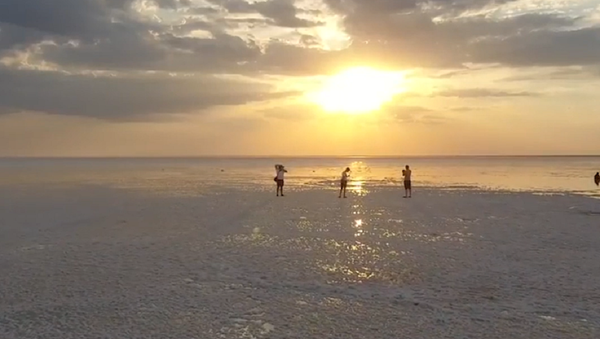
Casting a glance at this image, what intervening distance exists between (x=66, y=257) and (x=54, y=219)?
9.03m

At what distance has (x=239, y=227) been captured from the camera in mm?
20516

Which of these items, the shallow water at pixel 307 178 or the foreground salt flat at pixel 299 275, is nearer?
the foreground salt flat at pixel 299 275

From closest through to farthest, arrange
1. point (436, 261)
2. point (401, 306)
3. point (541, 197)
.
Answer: point (401, 306)
point (436, 261)
point (541, 197)

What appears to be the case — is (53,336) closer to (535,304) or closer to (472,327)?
(472,327)

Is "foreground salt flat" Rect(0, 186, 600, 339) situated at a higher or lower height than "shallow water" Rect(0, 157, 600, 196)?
lower

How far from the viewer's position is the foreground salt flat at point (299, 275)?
905cm

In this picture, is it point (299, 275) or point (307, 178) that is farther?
point (307, 178)

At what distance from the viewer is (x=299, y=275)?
12.6 metres

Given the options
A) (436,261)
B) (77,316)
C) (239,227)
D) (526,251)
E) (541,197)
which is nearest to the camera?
(77,316)

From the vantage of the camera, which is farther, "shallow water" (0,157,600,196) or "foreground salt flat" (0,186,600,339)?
"shallow water" (0,157,600,196)

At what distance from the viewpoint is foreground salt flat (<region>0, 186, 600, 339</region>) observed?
29.7 feet

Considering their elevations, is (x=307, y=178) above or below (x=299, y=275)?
above

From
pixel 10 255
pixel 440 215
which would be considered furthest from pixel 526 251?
pixel 10 255

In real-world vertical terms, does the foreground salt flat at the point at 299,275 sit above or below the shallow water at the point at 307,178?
below
